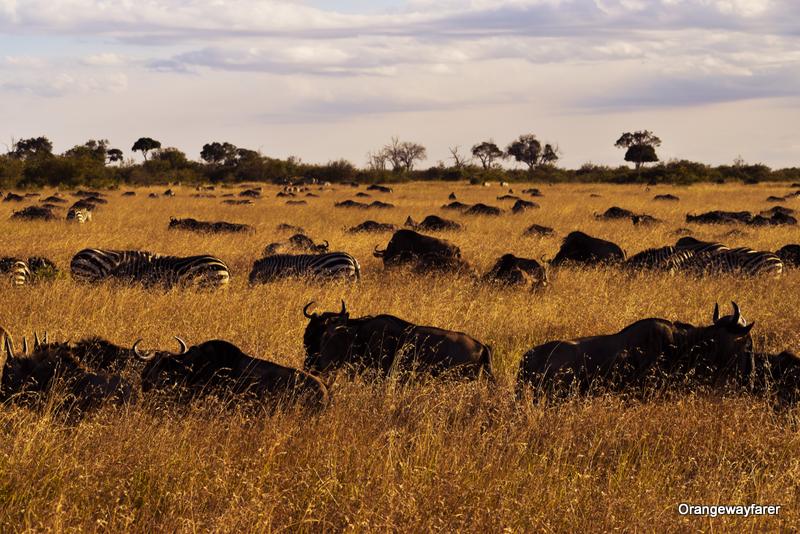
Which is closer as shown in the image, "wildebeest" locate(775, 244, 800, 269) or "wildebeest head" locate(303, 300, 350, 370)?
"wildebeest head" locate(303, 300, 350, 370)

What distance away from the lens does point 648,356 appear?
7.37m

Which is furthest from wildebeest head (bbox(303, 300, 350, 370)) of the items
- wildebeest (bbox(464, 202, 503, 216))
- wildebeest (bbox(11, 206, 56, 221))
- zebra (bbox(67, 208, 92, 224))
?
wildebeest (bbox(464, 202, 503, 216))

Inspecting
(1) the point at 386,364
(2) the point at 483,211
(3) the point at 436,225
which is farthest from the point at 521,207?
(1) the point at 386,364

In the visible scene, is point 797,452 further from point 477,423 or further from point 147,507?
point 147,507

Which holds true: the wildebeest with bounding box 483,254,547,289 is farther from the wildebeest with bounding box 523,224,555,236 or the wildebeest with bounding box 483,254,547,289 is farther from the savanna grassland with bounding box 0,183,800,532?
the wildebeest with bounding box 523,224,555,236

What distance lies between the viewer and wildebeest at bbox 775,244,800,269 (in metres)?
16.2

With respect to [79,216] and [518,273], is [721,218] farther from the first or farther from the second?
[79,216]

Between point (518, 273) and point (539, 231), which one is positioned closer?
point (518, 273)

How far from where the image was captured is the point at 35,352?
22.1 ft

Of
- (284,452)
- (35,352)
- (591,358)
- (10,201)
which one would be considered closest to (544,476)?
(284,452)

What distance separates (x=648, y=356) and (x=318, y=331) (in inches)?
106

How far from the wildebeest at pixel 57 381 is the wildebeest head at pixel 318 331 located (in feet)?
5.23

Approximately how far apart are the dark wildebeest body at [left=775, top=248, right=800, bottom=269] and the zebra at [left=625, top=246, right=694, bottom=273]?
201 cm

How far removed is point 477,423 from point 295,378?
129 centimetres
